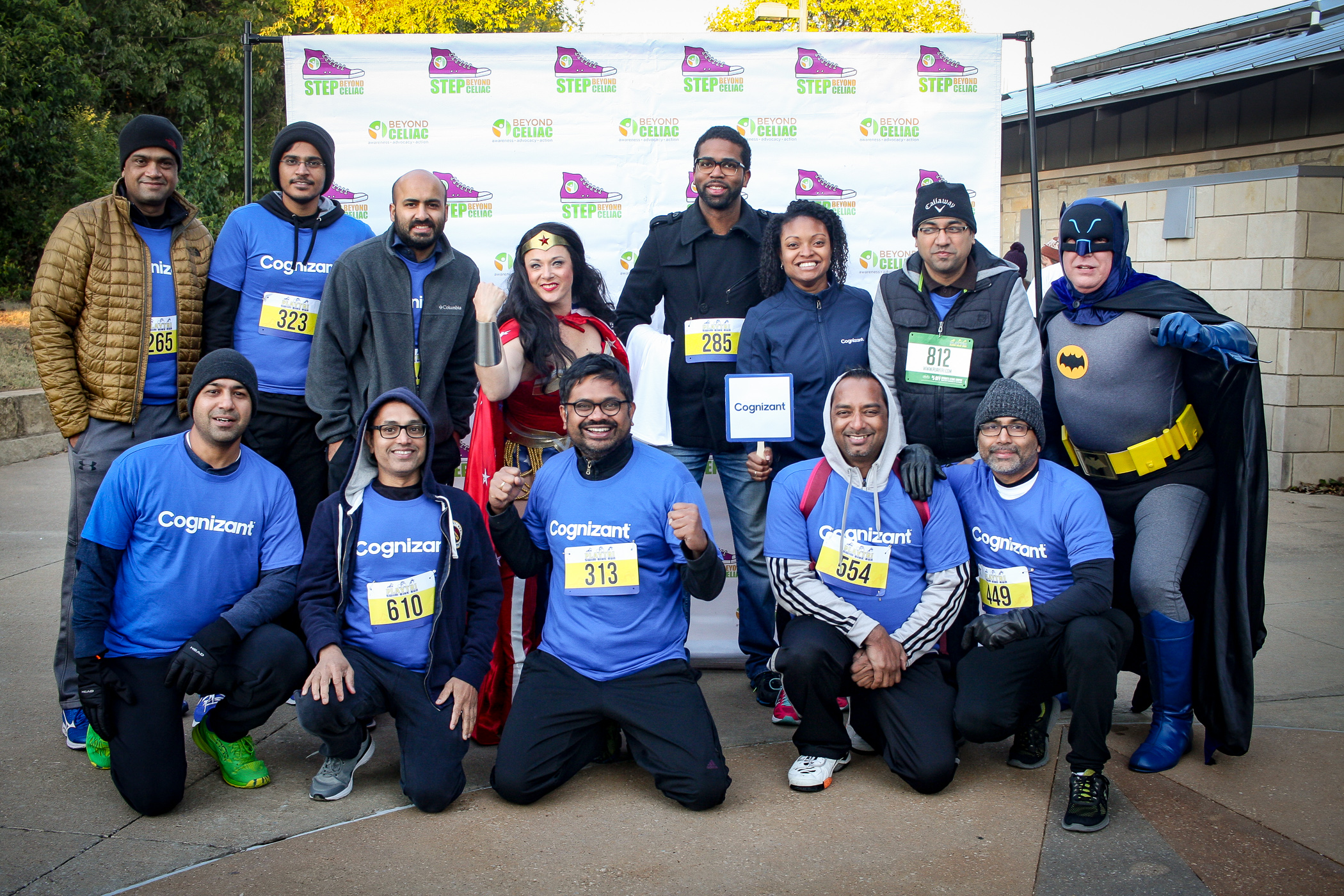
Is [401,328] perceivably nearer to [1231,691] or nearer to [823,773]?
[823,773]

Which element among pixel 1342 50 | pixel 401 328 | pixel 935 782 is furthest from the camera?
pixel 1342 50

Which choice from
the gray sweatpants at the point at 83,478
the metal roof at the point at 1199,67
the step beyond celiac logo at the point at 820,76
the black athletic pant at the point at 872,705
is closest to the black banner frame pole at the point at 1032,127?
the step beyond celiac logo at the point at 820,76

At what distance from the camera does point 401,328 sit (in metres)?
3.89

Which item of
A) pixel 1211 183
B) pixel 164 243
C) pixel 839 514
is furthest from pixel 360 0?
pixel 839 514

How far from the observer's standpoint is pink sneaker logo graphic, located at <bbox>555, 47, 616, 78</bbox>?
5062 millimetres

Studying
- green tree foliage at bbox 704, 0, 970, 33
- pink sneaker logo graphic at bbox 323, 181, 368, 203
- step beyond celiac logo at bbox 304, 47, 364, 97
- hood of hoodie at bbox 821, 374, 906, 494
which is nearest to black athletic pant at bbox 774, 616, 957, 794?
hood of hoodie at bbox 821, 374, 906, 494

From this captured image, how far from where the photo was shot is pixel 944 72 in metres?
5.05

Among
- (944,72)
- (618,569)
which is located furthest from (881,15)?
(618,569)

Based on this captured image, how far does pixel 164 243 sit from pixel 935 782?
3.34 meters

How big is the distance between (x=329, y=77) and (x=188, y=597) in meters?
2.80

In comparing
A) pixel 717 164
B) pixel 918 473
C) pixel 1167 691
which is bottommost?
pixel 1167 691

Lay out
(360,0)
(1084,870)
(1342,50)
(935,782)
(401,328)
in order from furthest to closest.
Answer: (360,0), (1342,50), (401,328), (935,782), (1084,870)

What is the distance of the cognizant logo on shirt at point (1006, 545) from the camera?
3.55m

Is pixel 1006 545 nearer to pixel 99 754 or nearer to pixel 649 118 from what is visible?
pixel 649 118
